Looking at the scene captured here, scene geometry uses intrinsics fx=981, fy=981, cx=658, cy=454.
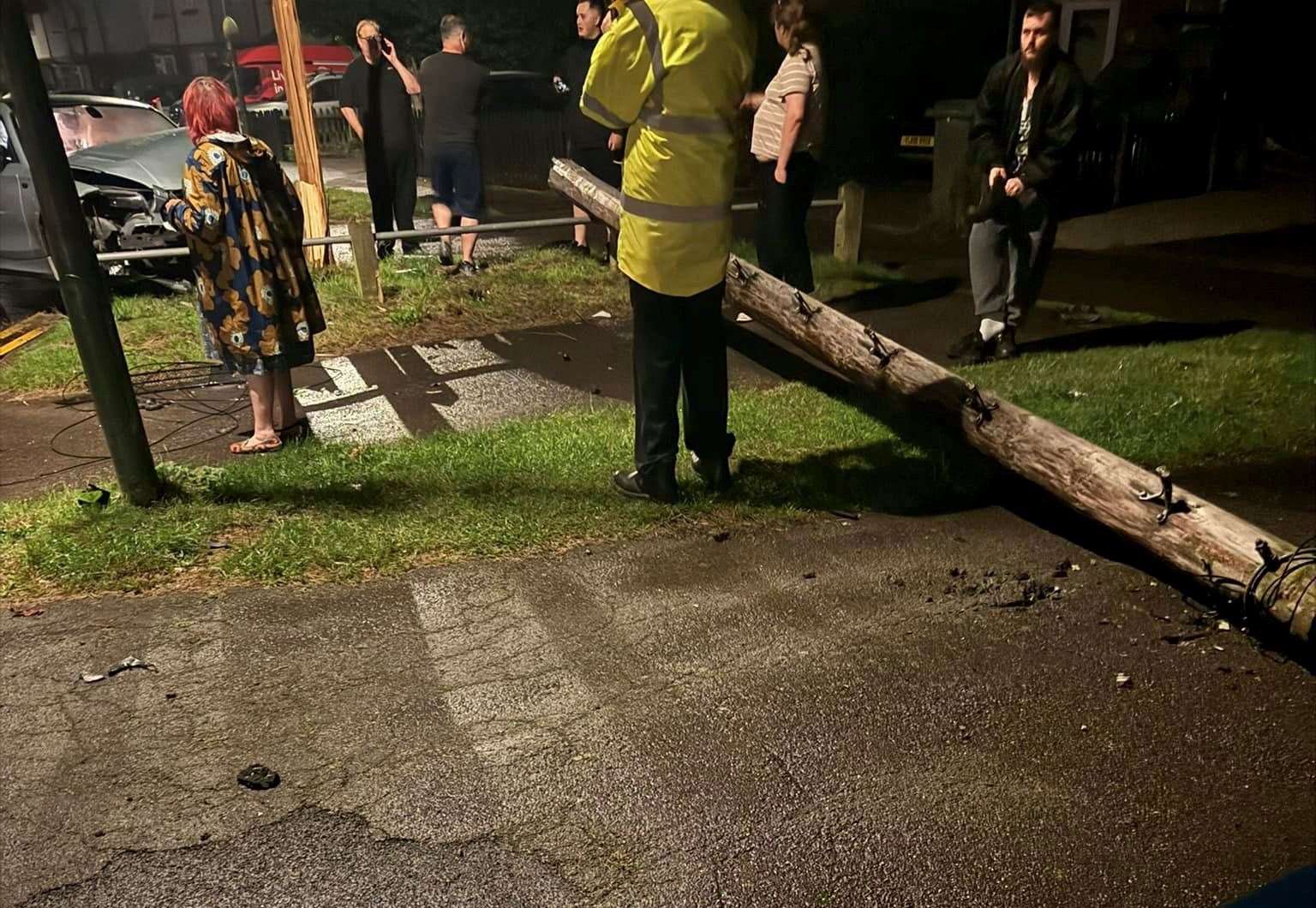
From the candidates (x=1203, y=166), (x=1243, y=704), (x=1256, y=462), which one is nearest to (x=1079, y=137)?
(x=1256, y=462)

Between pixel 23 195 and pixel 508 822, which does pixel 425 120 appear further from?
pixel 508 822

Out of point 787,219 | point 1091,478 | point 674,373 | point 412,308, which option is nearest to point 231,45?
point 412,308

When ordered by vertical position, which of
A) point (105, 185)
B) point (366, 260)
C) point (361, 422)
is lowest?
point (361, 422)

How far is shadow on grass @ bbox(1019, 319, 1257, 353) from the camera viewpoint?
701cm

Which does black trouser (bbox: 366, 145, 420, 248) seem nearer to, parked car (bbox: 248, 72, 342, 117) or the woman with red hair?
parked car (bbox: 248, 72, 342, 117)

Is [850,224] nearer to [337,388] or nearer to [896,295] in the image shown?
[896,295]

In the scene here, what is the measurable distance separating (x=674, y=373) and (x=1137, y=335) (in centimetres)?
448

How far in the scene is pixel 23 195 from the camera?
8.37 m

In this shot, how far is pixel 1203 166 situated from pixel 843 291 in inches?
282

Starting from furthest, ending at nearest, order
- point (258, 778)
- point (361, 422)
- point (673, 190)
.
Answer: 1. point (361, 422)
2. point (673, 190)
3. point (258, 778)

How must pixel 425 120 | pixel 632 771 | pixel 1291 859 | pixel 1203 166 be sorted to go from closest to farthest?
1. pixel 1291 859
2. pixel 632 771
3. pixel 425 120
4. pixel 1203 166

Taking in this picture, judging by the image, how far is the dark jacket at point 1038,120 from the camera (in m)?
5.94

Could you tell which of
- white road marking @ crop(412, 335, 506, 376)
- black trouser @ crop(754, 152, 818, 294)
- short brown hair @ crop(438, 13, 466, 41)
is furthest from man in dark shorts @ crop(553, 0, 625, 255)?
white road marking @ crop(412, 335, 506, 376)

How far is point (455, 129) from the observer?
9023mm
